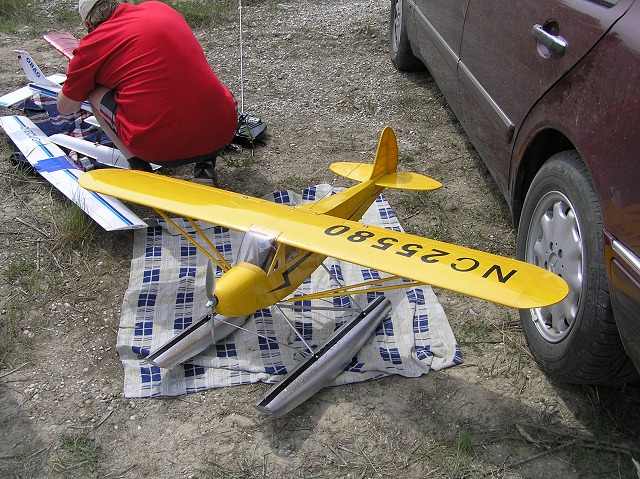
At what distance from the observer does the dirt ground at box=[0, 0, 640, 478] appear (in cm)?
281

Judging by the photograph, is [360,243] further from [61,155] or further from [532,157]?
[61,155]

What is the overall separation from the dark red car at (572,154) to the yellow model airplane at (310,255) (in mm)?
235

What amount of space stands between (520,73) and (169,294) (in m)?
2.42

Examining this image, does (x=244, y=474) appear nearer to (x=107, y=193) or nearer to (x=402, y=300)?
(x=402, y=300)

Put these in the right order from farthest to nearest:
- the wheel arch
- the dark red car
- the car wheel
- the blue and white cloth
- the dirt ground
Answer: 1. the car wheel
2. the blue and white cloth
3. the wheel arch
4. the dirt ground
5. the dark red car

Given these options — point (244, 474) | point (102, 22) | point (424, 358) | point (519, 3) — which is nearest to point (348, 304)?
point (424, 358)

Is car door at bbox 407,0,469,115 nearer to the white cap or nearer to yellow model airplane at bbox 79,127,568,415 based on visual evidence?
yellow model airplane at bbox 79,127,568,415

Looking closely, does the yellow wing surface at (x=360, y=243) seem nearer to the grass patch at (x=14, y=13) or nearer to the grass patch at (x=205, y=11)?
the grass patch at (x=205, y=11)

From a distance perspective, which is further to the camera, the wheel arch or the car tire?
the wheel arch

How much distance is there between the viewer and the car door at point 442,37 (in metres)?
4.14

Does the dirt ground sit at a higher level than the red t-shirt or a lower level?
lower

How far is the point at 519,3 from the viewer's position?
3109 millimetres

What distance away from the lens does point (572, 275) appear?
2.72 metres

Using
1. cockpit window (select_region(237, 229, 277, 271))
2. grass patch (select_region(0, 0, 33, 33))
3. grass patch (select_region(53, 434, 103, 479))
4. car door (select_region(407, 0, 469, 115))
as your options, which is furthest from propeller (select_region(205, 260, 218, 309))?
grass patch (select_region(0, 0, 33, 33))
